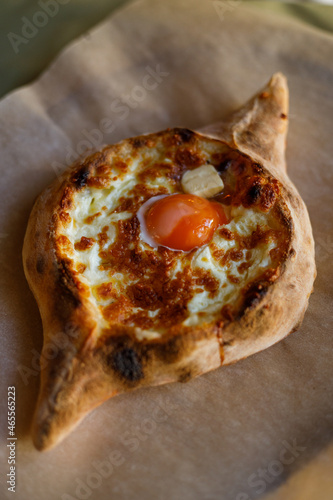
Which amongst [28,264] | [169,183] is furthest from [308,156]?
[28,264]

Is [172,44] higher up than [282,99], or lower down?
higher up

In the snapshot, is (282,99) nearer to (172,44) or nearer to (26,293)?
(172,44)

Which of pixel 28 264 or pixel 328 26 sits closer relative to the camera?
pixel 28 264

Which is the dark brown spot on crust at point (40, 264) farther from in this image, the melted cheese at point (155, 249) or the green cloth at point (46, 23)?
the green cloth at point (46, 23)

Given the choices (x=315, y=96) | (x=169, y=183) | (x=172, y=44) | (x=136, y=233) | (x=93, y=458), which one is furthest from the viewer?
(x=172, y=44)

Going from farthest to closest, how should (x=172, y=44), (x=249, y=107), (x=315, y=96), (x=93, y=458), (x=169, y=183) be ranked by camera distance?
(x=172, y=44), (x=315, y=96), (x=249, y=107), (x=169, y=183), (x=93, y=458)

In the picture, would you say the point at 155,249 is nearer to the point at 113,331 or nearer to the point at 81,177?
the point at 113,331

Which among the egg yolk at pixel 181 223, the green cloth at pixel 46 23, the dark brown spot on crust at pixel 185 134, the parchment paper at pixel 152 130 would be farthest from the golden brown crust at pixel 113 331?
the green cloth at pixel 46 23
